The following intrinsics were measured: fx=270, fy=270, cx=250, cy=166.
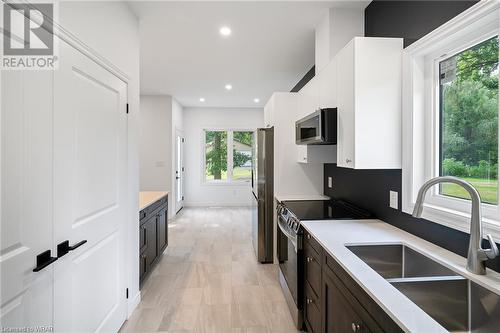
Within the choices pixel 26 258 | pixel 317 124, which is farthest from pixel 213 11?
pixel 26 258

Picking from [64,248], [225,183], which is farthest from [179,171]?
[64,248]

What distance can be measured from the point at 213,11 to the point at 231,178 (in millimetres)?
5473

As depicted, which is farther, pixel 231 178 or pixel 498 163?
pixel 231 178

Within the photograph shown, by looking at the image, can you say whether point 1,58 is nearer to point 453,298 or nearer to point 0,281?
point 0,281

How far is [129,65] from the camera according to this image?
7.94 ft

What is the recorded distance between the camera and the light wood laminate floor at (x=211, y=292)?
7.51ft

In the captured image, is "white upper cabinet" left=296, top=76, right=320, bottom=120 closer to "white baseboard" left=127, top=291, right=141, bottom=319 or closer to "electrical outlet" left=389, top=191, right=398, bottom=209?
"electrical outlet" left=389, top=191, right=398, bottom=209

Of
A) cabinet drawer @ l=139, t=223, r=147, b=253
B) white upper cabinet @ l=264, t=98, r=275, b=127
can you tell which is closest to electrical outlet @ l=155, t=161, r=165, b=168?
white upper cabinet @ l=264, t=98, r=275, b=127

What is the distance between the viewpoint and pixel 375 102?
73.3 inches

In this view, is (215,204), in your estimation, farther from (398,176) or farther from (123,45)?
(398,176)

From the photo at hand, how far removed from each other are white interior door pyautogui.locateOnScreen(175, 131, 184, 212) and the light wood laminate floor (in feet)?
7.21

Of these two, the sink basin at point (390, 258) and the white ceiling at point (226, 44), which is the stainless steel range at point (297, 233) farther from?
the white ceiling at point (226, 44)

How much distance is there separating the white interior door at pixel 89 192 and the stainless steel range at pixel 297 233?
4.73 feet

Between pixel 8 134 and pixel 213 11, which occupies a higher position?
pixel 213 11
